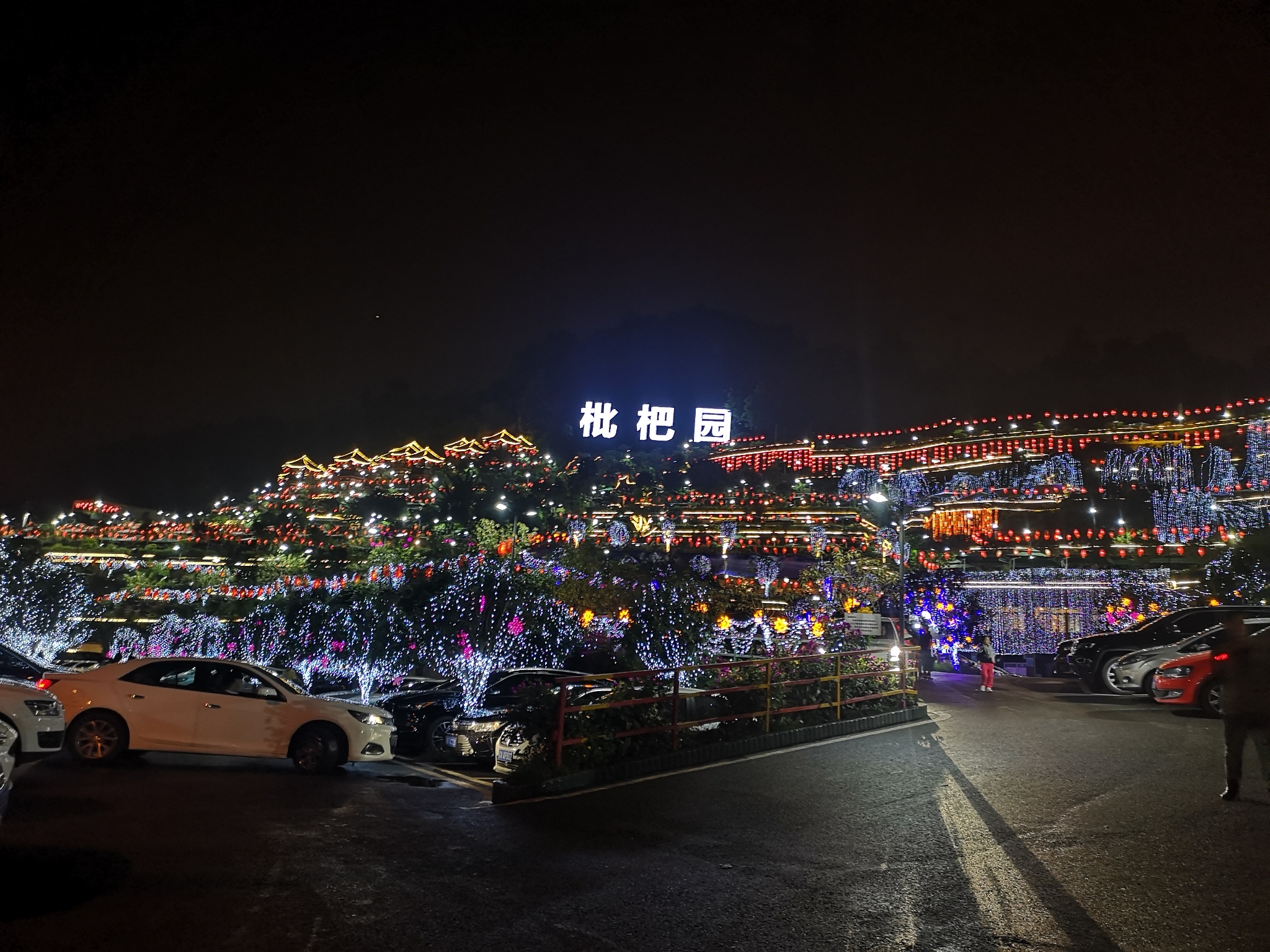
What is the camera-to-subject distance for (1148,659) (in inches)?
688

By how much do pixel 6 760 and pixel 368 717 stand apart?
13.5 ft

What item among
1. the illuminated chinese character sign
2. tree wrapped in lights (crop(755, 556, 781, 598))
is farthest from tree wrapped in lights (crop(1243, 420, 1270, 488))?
the illuminated chinese character sign

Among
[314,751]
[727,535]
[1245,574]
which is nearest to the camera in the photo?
[314,751]

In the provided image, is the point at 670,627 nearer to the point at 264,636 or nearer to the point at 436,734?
the point at 436,734

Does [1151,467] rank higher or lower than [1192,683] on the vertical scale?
higher

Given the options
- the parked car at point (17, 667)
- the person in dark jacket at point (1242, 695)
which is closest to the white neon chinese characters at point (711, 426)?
the parked car at point (17, 667)

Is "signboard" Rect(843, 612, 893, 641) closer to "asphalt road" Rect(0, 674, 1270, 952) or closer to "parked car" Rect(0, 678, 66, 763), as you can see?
"asphalt road" Rect(0, 674, 1270, 952)

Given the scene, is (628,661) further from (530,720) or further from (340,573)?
(340,573)

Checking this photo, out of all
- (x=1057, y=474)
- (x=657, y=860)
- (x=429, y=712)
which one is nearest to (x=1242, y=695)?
(x=657, y=860)

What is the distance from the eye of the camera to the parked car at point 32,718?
8.57 metres

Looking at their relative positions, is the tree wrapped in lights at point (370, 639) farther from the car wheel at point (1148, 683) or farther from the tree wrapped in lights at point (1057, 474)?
the tree wrapped in lights at point (1057, 474)

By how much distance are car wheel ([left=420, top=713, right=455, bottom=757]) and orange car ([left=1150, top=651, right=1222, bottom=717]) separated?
461 inches

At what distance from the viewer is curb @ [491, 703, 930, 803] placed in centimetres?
905

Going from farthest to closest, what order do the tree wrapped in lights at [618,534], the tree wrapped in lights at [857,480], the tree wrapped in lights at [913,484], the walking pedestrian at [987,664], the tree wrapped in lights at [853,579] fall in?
1. the tree wrapped in lights at [857,480]
2. the tree wrapped in lights at [913,484]
3. the tree wrapped in lights at [618,534]
4. the tree wrapped in lights at [853,579]
5. the walking pedestrian at [987,664]
